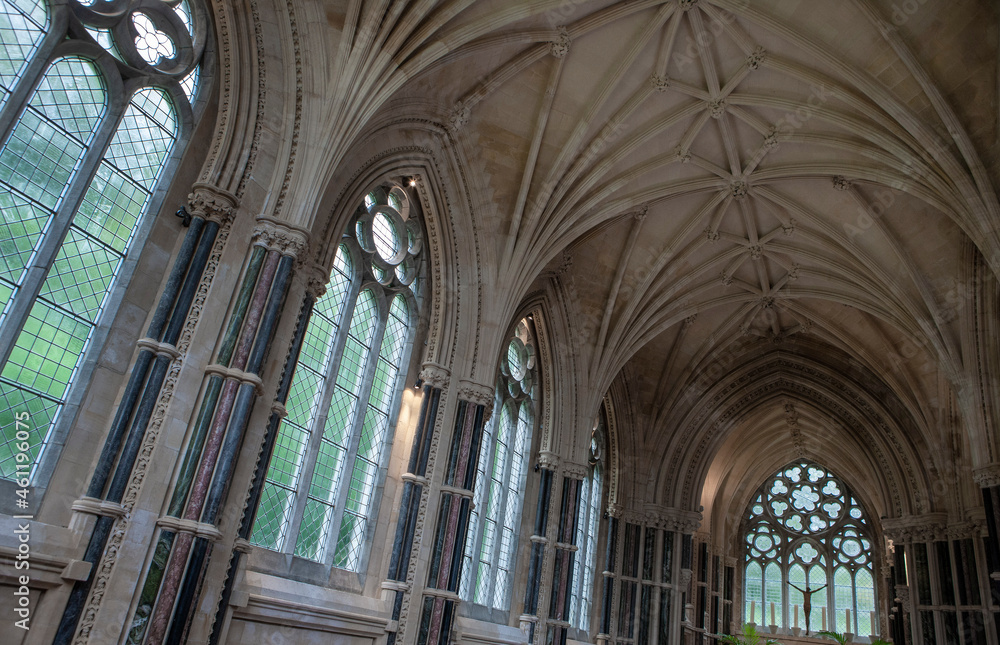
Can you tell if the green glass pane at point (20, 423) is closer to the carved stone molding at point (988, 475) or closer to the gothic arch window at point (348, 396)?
the gothic arch window at point (348, 396)

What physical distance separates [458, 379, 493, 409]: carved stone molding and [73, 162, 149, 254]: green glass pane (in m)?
6.03

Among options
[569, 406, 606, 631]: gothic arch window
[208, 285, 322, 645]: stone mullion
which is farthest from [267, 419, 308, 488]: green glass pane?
[569, 406, 606, 631]: gothic arch window

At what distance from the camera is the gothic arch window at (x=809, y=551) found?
1025 inches

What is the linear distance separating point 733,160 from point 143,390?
37.3ft

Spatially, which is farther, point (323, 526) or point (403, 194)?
point (403, 194)

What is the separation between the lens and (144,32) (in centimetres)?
846

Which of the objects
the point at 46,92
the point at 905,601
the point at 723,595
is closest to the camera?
the point at 46,92

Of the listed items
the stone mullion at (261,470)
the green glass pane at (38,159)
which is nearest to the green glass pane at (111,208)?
the green glass pane at (38,159)

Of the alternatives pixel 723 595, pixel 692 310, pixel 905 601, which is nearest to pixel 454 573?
pixel 692 310

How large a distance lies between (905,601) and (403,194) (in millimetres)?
16530

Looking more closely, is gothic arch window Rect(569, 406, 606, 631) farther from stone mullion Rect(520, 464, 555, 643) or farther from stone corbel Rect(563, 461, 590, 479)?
stone mullion Rect(520, 464, 555, 643)

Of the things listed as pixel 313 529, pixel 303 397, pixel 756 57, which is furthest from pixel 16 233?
pixel 756 57

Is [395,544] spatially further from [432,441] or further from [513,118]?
[513,118]

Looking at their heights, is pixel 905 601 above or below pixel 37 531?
above
